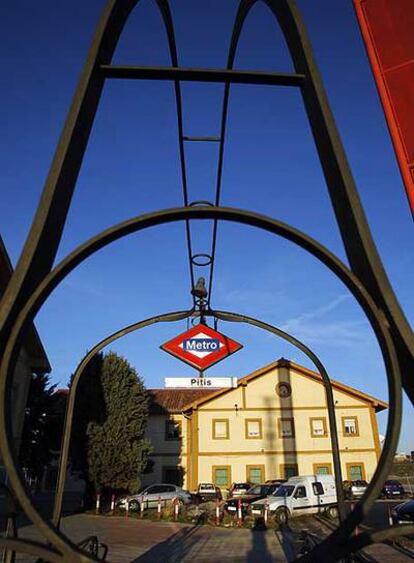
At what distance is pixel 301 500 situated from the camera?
16.3m

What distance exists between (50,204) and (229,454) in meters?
28.8

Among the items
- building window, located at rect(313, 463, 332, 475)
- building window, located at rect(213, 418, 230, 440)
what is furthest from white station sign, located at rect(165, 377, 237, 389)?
building window, located at rect(313, 463, 332, 475)

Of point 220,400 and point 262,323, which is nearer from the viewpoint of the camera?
point 262,323

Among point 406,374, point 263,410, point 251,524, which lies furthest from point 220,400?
point 406,374

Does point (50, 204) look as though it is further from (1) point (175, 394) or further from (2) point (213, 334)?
(1) point (175, 394)

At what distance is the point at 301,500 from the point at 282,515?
1308 millimetres

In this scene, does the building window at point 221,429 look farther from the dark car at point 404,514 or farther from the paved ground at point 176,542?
the dark car at point 404,514

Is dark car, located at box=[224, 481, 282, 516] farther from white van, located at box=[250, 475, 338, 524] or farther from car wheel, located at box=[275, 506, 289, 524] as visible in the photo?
car wheel, located at box=[275, 506, 289, 524]

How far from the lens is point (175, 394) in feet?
113

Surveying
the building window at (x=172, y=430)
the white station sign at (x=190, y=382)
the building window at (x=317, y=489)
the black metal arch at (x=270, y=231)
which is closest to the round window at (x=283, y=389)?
the building window at (x=172, y=430)

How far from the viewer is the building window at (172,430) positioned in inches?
1195

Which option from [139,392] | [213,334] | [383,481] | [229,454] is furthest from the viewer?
[229,454]

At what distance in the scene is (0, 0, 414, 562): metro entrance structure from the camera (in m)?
1.36

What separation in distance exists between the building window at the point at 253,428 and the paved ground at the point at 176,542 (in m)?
14.3
